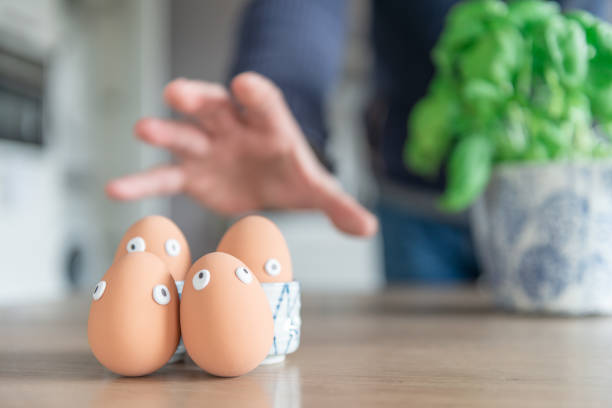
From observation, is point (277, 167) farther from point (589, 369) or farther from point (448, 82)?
point (589, 369)

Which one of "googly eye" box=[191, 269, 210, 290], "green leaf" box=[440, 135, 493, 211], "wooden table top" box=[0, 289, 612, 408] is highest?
"green leaf" box=[440, 135, 493, 211]

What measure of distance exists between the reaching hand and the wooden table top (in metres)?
0.19

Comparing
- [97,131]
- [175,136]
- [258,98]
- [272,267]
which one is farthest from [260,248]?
[97,131]

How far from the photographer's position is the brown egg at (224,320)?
13.6 inches

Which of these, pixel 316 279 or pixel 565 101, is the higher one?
pixel 565 101

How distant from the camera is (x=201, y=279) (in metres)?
0.36

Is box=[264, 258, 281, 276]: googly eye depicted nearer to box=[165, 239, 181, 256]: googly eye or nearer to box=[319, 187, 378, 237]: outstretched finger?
box=[165, 239, 181, 256]: googly eye

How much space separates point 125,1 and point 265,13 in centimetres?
206

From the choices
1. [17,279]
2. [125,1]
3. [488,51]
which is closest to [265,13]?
[488,51]

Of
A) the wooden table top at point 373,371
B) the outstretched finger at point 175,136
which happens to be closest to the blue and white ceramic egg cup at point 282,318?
the wooden table top at point 373,371

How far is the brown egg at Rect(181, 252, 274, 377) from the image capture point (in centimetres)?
35

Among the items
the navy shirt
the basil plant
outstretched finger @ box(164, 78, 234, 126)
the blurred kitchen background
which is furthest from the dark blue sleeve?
the blurred kitchen background

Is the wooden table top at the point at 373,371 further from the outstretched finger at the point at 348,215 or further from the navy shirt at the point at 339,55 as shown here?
the navy shirt at the point at 339,55

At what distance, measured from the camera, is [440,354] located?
17.4 inches
